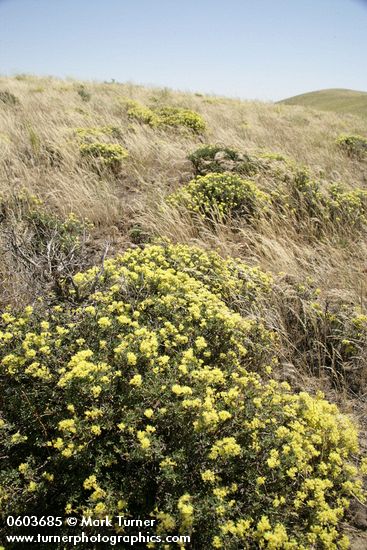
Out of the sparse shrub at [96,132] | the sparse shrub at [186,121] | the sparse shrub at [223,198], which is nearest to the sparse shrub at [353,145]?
the sparse shrub at [186,121]

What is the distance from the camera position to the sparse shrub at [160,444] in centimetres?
179

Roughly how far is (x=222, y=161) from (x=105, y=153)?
6.88ft

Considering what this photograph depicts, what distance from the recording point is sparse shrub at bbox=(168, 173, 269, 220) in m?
4.91

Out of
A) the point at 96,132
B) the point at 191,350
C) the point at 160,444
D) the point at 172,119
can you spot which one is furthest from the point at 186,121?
the point at 160,444

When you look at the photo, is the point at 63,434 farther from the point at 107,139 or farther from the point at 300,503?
the point at 107,139

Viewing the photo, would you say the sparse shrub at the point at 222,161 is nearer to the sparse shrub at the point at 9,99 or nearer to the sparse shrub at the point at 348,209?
the sparse shrub at the point at 348,209

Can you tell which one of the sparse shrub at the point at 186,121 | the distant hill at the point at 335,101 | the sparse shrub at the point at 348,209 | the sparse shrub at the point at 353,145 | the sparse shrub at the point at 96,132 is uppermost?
the distant hill at the point at 335,101

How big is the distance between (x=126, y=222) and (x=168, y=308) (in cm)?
257

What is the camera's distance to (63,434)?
1.88 m

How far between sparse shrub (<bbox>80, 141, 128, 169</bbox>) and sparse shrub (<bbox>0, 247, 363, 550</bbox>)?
4580mm

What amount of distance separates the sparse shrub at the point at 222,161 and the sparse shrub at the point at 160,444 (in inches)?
170

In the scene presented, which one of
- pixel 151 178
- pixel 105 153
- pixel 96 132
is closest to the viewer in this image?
pixel 151 178

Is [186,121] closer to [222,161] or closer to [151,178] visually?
[222,161]

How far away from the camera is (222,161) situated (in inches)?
245
